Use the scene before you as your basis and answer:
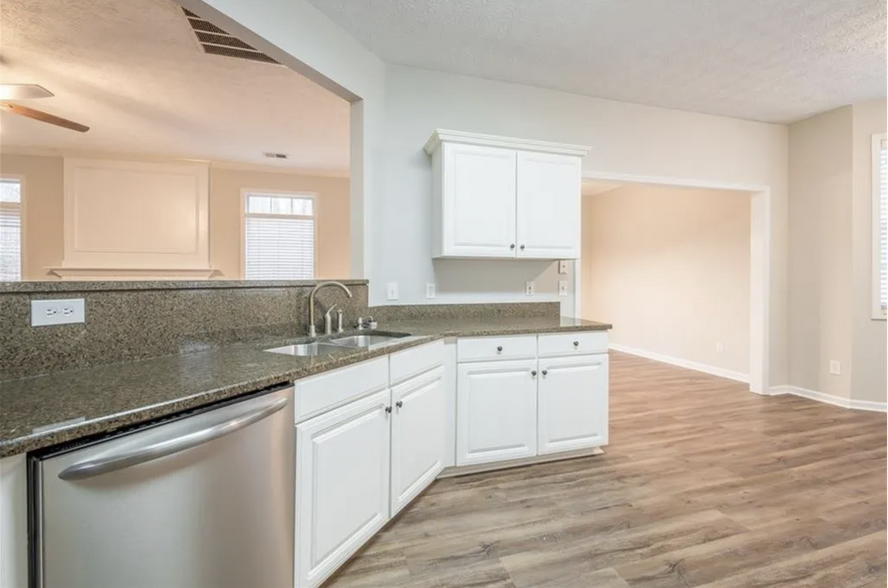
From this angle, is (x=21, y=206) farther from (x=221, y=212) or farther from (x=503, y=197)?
(x=503, y=197)

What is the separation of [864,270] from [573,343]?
3.14 meters

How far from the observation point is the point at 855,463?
107 inches

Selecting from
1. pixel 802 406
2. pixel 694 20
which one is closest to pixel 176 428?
pixel 694 20

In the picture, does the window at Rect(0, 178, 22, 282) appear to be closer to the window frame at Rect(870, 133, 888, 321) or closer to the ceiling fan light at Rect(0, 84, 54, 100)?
the ceiling fan light at Rect(0, 84, 54, 100)

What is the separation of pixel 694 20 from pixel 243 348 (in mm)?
3126

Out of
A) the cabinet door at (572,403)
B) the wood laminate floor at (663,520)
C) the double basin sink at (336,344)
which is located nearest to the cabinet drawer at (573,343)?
the cabinet door at (572,403)

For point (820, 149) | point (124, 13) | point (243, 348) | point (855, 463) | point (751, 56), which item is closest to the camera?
point (243, 348)

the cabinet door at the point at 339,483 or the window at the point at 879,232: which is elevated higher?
the window at the point at 879,232

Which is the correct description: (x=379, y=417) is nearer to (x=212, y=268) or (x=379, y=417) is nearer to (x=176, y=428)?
(x=176, y=428)

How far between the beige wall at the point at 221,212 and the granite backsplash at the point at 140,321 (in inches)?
172

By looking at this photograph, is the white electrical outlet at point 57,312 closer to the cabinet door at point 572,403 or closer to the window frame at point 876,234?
the cabinet door at point 572,403

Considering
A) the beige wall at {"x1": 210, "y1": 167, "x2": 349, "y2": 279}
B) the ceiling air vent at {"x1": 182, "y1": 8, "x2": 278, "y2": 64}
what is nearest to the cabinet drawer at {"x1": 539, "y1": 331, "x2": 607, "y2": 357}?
the ceiling air vent at {"x1": 182, "y1": 8, "x2": 278, "y2": 64}

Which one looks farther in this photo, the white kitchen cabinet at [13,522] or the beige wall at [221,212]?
the beige wall at [221,212]

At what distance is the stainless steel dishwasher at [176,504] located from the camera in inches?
35.8
